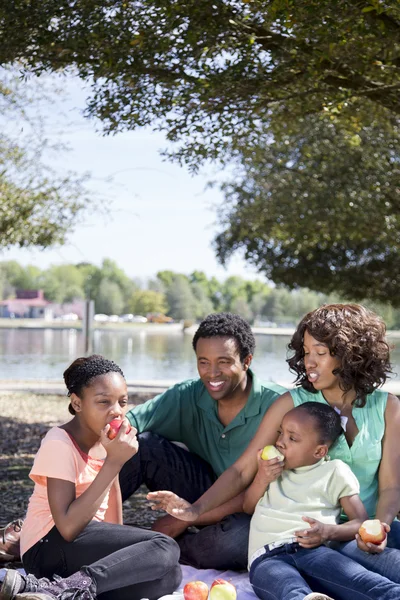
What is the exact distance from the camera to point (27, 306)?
109250 millimetres

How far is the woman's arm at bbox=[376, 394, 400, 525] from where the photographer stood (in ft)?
12.3

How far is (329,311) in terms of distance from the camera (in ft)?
13.1

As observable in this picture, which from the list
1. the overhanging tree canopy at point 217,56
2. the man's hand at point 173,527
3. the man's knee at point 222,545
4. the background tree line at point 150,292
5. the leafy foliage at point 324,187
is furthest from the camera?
the background tree line at point 150,292

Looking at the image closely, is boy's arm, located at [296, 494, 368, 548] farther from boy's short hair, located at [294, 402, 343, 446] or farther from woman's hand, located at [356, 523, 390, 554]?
boy's short hair, located at [294, 402, 343, 446]

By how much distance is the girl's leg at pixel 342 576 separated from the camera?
3312 mm

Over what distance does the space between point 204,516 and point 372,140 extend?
10113 mm

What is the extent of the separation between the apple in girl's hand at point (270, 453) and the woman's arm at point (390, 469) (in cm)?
53

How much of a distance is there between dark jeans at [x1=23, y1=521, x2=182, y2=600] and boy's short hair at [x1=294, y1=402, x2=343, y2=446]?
34.9 inches

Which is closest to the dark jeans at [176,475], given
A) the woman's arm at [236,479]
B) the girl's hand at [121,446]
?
the woman's arm at [236,479]

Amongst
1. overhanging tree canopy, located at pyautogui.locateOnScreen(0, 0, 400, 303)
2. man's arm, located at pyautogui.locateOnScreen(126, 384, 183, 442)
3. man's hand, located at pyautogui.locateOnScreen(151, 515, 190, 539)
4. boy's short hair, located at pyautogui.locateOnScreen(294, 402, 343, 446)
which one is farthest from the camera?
overhanging tree canopy, located at pyautogui.locateOnScreen(0, 0, 400, 303)

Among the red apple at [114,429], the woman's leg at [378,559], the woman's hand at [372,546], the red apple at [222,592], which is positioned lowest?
the red apple at [222,592]

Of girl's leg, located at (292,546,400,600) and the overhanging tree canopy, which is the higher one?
the overhanging tree canopy

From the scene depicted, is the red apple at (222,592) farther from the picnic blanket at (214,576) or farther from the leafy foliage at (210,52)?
the leafy foliage at (210,52)

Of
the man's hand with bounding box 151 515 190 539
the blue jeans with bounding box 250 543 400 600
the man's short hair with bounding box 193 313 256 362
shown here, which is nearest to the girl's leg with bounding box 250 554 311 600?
the blue jeans with bounding box 250 543 400 600
